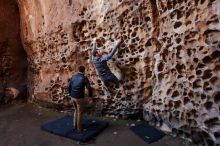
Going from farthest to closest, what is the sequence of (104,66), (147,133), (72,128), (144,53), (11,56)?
1. (11,56)
2. (104,66)
3. (72,128)
4. (144,53)
5. (147,133)

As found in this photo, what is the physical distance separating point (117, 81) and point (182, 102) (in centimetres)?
204

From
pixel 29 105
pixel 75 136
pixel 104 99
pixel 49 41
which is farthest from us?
pixel 29 105

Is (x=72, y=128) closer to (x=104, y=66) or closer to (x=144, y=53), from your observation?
(x=104, y=66)

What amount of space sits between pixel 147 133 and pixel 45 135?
8.22ft

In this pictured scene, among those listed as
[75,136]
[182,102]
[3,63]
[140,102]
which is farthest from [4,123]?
[182,102]

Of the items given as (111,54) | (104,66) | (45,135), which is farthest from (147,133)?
(45,135)

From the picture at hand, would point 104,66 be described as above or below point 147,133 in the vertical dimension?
above

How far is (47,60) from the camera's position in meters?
8.71

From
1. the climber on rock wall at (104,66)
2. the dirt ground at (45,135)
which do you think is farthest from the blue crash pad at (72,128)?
the climber on rock wall at (104,66)

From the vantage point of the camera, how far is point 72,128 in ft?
20.9

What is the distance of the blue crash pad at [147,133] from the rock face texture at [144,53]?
25 cm

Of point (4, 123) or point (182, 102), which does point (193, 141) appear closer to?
point (182, 102)

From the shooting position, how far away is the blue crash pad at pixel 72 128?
5.84 m

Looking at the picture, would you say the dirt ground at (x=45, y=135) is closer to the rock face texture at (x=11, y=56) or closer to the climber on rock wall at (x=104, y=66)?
the climber on rock wall at (x=104, y=66)
